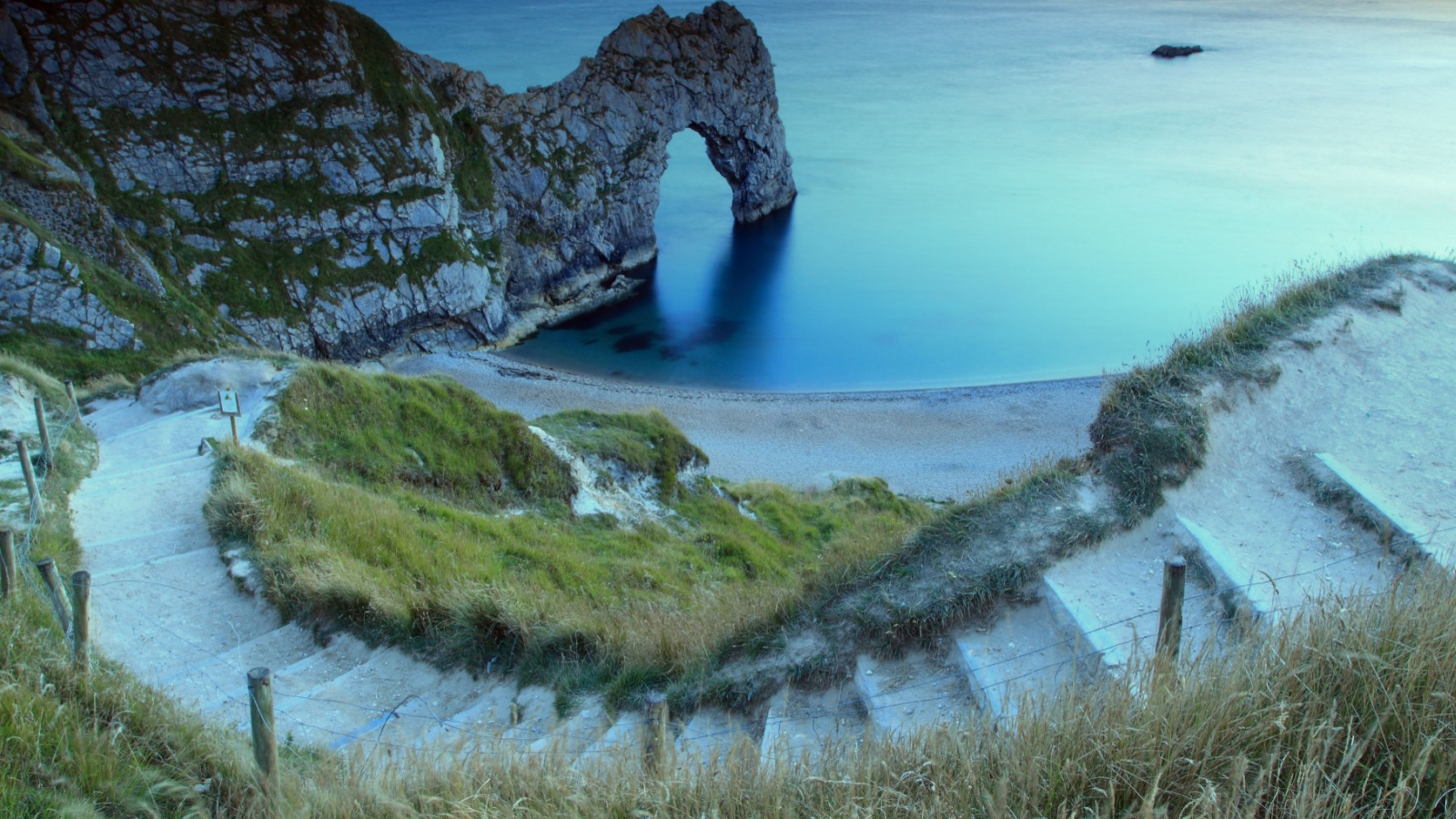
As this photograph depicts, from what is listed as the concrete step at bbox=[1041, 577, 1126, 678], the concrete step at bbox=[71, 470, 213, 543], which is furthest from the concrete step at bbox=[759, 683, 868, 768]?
the concrete step at bbox=[71, 470, 213, 543]

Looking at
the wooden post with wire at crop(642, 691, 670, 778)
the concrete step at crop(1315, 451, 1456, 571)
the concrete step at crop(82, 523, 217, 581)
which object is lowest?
the concrete step at crop(82, 523, 217, 581)

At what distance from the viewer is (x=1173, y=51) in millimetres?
122062

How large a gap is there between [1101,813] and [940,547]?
174 inches

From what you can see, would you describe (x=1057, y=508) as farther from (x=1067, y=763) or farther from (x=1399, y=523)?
(x=1067, y=763)

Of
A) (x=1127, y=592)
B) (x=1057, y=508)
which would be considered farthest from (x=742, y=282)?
(x=1127, y=592)

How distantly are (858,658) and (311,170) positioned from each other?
39.5 meters

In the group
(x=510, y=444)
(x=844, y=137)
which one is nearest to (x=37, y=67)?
(x=510, y=444)

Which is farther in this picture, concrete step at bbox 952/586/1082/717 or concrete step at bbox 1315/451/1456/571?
concrete step at bbox 1315/451/1456/571

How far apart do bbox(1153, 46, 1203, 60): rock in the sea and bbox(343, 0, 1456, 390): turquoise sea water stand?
1.79 m

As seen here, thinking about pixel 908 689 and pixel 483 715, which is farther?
pixel 483 715

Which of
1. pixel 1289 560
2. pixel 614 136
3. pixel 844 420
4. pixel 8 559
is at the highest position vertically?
pixel 614 136

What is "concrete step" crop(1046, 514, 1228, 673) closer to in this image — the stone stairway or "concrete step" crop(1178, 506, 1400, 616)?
the stone stairway

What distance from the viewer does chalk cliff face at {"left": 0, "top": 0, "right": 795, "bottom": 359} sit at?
34.8m

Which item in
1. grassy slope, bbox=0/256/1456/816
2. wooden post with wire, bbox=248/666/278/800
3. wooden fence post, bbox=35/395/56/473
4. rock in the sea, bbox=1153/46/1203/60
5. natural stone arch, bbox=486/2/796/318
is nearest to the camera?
grassy slope, bbox=0/256/1456/816
